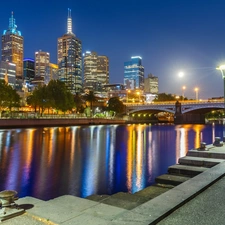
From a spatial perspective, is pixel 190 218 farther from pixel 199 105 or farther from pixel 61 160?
pixel 199 105

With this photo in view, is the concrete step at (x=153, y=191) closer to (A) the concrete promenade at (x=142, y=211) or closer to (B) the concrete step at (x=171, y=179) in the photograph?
(B) the concrete step at (x=171, y=179)

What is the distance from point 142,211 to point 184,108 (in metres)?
120

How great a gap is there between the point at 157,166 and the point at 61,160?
843cm

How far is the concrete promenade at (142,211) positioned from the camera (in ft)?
20.4

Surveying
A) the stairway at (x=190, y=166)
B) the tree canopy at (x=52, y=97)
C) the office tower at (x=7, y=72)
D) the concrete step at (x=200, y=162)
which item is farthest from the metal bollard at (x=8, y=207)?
the office tower at (x=7, y=72)

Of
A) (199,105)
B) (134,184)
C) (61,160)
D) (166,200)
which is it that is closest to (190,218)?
(166,200)

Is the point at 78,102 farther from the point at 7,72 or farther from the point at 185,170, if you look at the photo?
the point at 185,170

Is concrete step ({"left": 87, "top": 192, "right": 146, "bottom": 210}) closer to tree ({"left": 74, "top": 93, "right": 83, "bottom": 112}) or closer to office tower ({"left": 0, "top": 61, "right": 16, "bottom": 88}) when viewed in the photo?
tree ({"left": 74, "top": 93, "right": 83, "bottom": 112})

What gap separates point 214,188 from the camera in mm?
9102

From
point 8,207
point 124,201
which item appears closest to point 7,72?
point 124,201

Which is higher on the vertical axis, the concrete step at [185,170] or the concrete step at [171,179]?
the concrete step at [185,170]

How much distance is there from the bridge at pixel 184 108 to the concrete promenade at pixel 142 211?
342 ft

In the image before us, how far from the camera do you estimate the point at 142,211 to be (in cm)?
682

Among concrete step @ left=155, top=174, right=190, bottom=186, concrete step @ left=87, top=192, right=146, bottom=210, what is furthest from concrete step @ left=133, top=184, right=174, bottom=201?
concrete step @ left=87, top=192, right=146, bottom=210
